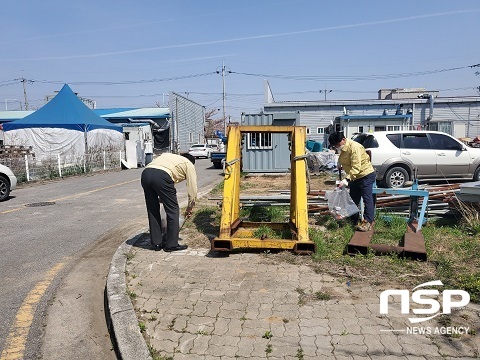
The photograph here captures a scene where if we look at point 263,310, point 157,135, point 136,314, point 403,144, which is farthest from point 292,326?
point 157,135

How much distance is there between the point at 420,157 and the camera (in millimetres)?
11266

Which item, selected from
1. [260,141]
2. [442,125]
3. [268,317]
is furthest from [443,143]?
[442,125]

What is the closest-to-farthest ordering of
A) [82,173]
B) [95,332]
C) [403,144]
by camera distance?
[95,332] → [403,144] → [82,173]

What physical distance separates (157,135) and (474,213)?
36.4m

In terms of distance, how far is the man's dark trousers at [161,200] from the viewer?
558 centimetres

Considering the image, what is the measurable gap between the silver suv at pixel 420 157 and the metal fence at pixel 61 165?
566 inches

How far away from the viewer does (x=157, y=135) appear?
4019 centimetres

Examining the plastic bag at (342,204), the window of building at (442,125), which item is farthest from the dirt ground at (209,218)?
the window of building at (442,125)

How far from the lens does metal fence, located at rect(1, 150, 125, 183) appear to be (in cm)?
1700

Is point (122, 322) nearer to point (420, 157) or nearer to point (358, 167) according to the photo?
point (358, 167)

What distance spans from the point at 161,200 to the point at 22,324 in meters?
2.43

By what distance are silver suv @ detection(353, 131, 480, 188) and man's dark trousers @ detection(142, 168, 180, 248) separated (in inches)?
284

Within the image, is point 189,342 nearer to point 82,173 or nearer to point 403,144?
point 403,144

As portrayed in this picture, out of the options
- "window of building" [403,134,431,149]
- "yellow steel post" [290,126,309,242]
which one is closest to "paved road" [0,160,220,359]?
"yellow steel post" [290,126,309,242]
